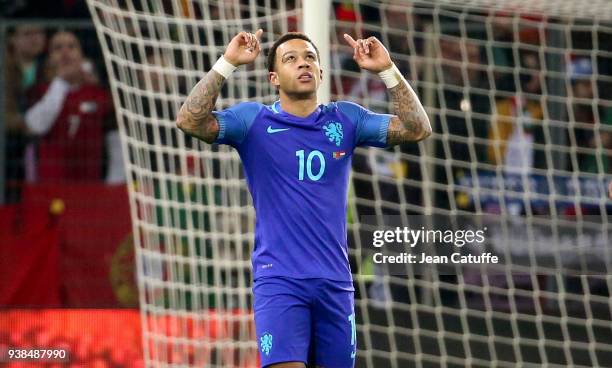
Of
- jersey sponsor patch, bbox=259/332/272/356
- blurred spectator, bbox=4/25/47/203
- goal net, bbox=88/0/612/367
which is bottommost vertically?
jersey sponsor patch, bbox=259/332/272/356

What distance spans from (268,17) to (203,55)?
946 mm

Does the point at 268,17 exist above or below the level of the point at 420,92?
below

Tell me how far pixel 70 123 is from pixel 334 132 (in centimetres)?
534

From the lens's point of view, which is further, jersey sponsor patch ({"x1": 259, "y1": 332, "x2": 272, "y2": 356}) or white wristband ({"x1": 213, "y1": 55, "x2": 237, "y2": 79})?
white wristband ({"x1": 213, "y1": 55, "x2": 237, "y2": 79})

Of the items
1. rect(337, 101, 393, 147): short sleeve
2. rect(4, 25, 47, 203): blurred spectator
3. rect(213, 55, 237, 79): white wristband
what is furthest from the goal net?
rect(213, 55, 237, 79): white wristband

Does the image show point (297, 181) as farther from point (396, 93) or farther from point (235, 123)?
point (396, 93)

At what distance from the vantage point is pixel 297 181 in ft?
17.7

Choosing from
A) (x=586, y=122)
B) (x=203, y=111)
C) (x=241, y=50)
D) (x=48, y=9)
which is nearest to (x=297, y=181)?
(x=203, y=111)

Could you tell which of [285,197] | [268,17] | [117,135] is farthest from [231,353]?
[117,135]

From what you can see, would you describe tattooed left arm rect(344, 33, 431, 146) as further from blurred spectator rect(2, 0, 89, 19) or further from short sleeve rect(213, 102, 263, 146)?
blurred spectator rect(2, 0, 89, 19)

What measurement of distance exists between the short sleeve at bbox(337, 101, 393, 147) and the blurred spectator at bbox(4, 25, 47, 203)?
18.4ft

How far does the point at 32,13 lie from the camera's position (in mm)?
11367

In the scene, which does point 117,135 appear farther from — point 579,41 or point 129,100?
point 579,41

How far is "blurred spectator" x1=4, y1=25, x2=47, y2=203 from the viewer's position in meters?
10.7
